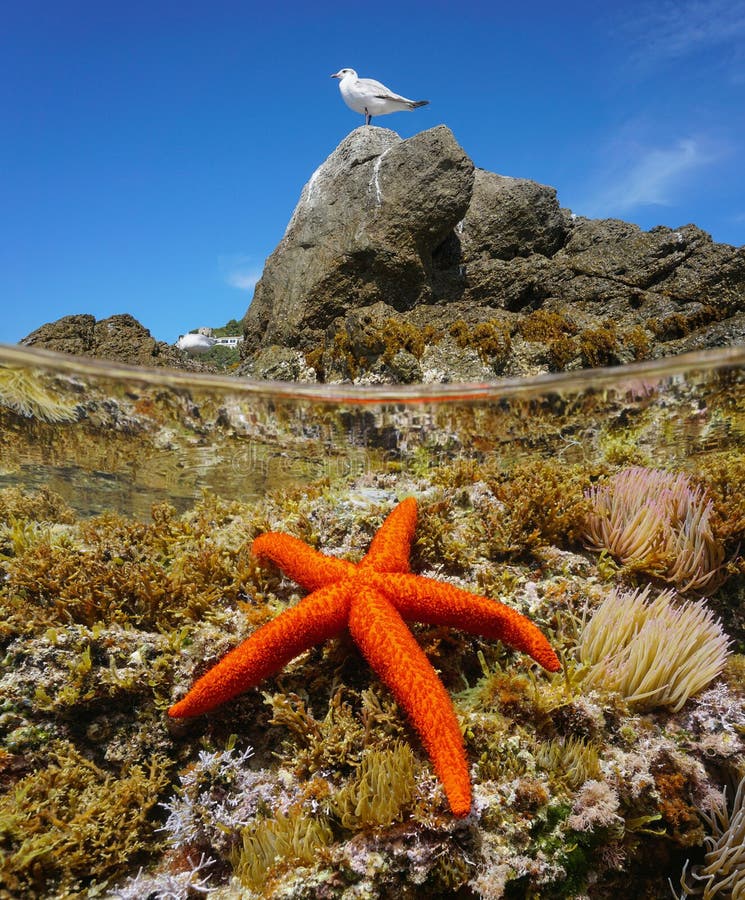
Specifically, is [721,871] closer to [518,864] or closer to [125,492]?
[518,864]

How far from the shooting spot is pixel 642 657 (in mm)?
2621

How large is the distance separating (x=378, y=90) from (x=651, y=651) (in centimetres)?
1859

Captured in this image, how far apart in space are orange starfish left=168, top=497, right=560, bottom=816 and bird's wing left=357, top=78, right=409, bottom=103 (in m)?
17.8

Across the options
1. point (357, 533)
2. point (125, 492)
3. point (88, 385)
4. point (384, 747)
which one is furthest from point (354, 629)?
point (88, 385)

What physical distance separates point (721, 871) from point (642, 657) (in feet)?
3.53

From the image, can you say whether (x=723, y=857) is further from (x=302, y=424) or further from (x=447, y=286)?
(x=447, y=286)

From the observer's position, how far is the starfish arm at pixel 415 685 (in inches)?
79.6

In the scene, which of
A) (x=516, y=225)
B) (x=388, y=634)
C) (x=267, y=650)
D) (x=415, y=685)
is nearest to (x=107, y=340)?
(x=267, y=650)

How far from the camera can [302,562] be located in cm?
285

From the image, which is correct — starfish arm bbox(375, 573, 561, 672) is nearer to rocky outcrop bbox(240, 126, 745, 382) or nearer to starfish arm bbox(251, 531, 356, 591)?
starfish arm bbox(251, 531, 356, 591)

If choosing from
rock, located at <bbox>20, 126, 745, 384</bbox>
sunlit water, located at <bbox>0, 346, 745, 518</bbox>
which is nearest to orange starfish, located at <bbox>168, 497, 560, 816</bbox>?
sunlit water, located at <bbox>0, 346, 745, 518</bbox>

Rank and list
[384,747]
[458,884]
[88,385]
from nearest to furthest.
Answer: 1. [458,884]
2. [384,747]
3. [88,385]

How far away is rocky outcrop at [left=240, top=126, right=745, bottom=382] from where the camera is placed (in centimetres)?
870

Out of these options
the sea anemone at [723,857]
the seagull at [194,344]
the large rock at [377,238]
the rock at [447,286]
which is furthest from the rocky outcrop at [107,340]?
the sea anemone at [723,857]
